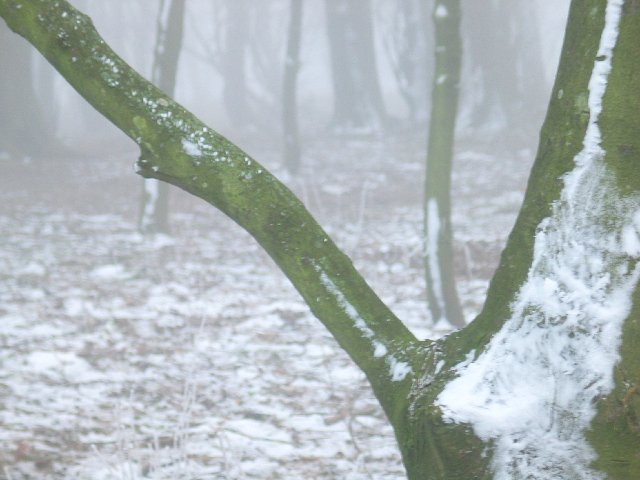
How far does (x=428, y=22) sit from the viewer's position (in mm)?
20281

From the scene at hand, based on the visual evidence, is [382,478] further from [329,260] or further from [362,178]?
[362,178]

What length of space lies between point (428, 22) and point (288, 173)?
27.9 ft

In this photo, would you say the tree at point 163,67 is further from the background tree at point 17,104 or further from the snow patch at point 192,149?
the background tree at point 17,104

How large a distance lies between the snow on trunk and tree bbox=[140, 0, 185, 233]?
741cm

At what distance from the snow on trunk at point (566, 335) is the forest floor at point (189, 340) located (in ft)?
4.49

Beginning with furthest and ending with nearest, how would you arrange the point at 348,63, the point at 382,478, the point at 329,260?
1. the point at 348,63
2. the point at 382,478
3. the point at 329,260

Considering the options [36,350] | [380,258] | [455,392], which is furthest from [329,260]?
[380,258]

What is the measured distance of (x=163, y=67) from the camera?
9.20 metres

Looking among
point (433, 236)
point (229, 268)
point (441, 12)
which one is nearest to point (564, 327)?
point (433, 236)

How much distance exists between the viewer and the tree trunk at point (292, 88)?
13508 millimetres

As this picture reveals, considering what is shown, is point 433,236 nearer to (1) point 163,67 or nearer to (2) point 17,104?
(1) point 163,67

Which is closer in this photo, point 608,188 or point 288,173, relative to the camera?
point 608,188

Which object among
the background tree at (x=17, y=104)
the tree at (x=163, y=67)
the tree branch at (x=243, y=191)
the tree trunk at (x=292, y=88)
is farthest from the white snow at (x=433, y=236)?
the background tree at (x=17, y=104)

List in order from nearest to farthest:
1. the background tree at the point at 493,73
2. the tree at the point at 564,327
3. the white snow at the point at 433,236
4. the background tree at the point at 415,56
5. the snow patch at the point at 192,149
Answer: the tree at the point at 564,327 → the snow patch at the point at 192,149 → the white snow at the point at 433,236 → the background tree at the point at 493,73 → the background tree at the point at 415,56
